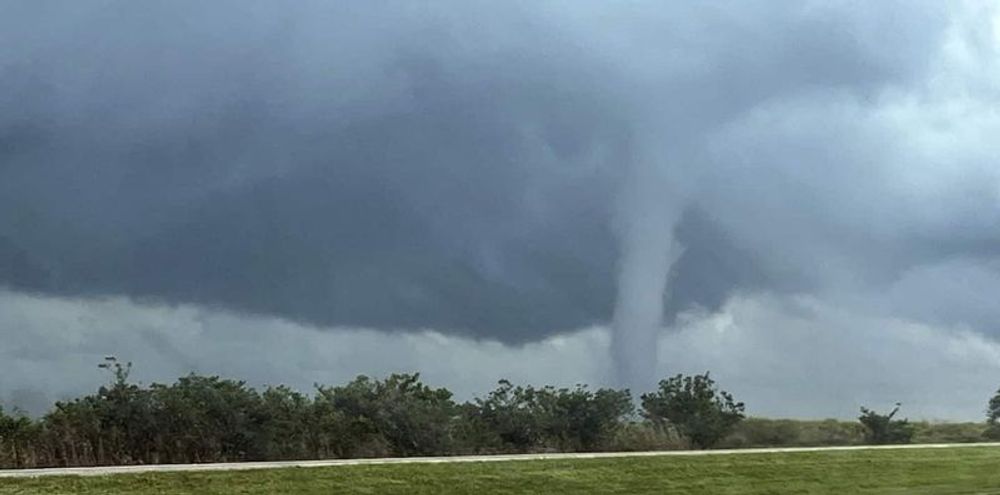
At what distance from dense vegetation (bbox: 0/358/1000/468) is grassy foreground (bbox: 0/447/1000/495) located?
8.43 metres

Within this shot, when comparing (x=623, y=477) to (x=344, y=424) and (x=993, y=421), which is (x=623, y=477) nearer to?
(x=344, y=424)

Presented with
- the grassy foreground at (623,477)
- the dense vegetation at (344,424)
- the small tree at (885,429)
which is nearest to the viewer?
the grassy foreground at (623,477)

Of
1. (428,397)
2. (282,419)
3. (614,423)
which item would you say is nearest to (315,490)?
(282,419)

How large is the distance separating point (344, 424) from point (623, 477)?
10.8 meters

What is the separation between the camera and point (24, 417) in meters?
32.0

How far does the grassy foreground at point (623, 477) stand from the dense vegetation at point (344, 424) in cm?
843

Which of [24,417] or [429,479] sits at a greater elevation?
[24,417]

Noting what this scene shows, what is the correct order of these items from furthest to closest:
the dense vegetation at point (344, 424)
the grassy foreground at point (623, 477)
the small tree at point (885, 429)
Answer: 1. the small tree at point (885, 429)
2. the dense vegetation at point (344, 424)
3. the grassy foreground at point (623, 477)

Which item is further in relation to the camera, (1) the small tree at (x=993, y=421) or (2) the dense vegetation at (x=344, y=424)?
(1) the small tree at (x=993, y=421)

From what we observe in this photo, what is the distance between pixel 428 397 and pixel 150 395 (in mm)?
12323

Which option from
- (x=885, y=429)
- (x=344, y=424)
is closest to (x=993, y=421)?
(x=885, y=429)

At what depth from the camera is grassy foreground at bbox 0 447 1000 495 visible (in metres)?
24.0

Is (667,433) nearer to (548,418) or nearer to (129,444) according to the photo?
(548,418)

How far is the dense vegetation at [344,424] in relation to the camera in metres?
32.9
